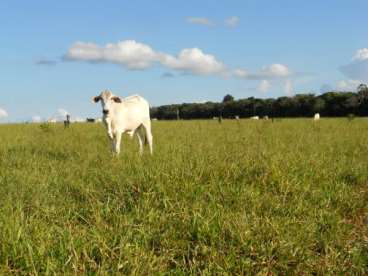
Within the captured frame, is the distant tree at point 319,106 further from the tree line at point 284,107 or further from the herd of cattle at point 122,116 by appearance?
the herd of cattle at point 122,116

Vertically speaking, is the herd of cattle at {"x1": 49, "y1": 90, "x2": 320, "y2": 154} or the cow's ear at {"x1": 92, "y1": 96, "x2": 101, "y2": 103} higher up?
the cow's ear at {"x1": 92, "y1": 96, "x2": 101, "y2": 103}

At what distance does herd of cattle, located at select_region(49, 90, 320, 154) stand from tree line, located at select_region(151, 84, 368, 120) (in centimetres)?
7364

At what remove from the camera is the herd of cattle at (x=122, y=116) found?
44.6 feet

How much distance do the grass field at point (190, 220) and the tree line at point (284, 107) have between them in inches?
3182

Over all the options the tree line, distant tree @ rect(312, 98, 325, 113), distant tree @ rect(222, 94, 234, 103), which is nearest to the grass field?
the tree line

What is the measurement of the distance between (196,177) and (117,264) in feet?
9.05

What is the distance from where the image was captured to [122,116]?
14.1 metres

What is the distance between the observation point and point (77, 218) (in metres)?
5.57

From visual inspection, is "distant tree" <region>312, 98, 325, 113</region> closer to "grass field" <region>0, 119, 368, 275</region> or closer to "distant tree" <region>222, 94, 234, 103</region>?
"distant tree" <region>222, 94, 234, 103</region>

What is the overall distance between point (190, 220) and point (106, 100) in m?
8.97

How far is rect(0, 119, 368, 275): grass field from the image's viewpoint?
4.23 m

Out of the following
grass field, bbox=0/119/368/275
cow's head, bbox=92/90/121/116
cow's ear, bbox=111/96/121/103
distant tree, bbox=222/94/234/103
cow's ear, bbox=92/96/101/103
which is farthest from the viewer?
distant tree, bbox=222/94/234/103

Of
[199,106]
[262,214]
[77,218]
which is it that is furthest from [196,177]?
[199,106]

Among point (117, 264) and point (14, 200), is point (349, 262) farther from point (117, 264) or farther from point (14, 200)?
point (14, 200)
